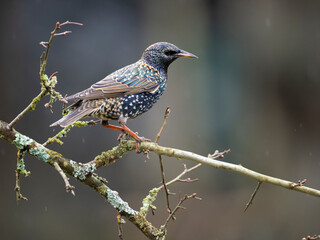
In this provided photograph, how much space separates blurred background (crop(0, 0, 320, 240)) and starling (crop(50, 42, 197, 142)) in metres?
2.22

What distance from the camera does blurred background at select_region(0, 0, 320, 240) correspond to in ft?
18.9

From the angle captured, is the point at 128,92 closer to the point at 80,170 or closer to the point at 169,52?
the point at 169,52

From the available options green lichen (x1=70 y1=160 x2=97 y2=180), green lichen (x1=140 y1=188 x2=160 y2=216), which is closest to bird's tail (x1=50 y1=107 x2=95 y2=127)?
green lichen (x1=70 y1=160 x2=97 y2=180)

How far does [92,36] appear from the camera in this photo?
6113 millimetres

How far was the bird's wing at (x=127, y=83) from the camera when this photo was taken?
326cm

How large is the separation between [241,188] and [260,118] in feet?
3.47

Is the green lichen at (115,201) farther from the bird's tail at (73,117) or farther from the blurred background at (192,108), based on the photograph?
the blurred background at (192,108)

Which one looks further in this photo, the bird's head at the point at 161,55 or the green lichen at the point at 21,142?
the bird's head at the point at 161,55

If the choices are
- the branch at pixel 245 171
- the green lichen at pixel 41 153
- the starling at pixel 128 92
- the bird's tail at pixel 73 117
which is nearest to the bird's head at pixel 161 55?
the starling at pixel 128 92

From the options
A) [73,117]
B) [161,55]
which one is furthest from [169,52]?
[73,117]

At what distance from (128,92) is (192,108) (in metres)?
3.42

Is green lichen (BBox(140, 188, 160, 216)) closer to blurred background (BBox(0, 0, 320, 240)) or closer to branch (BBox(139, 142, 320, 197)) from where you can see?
branch (BBox(139, 142, 320, 197))

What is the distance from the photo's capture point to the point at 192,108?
22.1 ft

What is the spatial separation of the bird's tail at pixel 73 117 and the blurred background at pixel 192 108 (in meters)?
2.60
